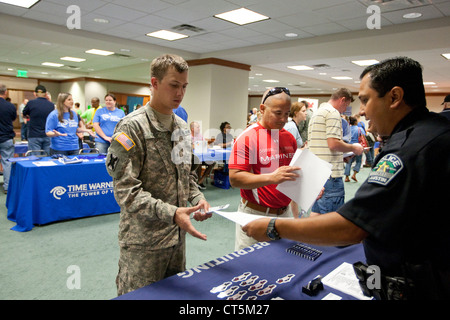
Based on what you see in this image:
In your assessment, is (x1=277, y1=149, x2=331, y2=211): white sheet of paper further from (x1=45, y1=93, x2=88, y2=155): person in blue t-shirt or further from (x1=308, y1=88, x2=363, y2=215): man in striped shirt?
(x1=45, y1=93, x2=88, y2=155): person in blue t-shirt

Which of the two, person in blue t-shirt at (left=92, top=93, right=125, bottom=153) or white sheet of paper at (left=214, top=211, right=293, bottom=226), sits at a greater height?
person in blue t-shirt at (left=92, top=93, right=125, bottom=153)

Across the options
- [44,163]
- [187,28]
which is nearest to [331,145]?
[44,163]

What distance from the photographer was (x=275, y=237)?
1114mm

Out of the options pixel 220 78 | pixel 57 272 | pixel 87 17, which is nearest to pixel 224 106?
pixel 220 78

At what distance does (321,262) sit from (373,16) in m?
4.98

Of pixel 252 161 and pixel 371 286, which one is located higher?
pixel 252 161

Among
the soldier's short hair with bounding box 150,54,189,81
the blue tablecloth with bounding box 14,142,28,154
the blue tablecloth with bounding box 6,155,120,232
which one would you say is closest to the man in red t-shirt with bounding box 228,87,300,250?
the soldier's short hair with bounding box 150,54,189,81

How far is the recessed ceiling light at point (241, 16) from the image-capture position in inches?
199

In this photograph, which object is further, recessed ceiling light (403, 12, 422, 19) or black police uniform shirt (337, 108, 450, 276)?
recessed ceiling light (403, 12, 422, 19)

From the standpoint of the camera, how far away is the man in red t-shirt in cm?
178

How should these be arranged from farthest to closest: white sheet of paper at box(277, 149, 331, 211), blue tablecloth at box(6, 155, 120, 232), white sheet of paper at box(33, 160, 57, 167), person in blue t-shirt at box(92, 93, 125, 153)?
person in blue t-shirt at box(92, 93, 125, 153), white sheet of paper at box(33, 160, 57, 167), blue tablecloth at box(6, 155, 120, 232), white sheet of paper at box(277, 149, 331, 211)

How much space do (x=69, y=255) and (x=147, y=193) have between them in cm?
232

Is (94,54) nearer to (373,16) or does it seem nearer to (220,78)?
(220,78)
